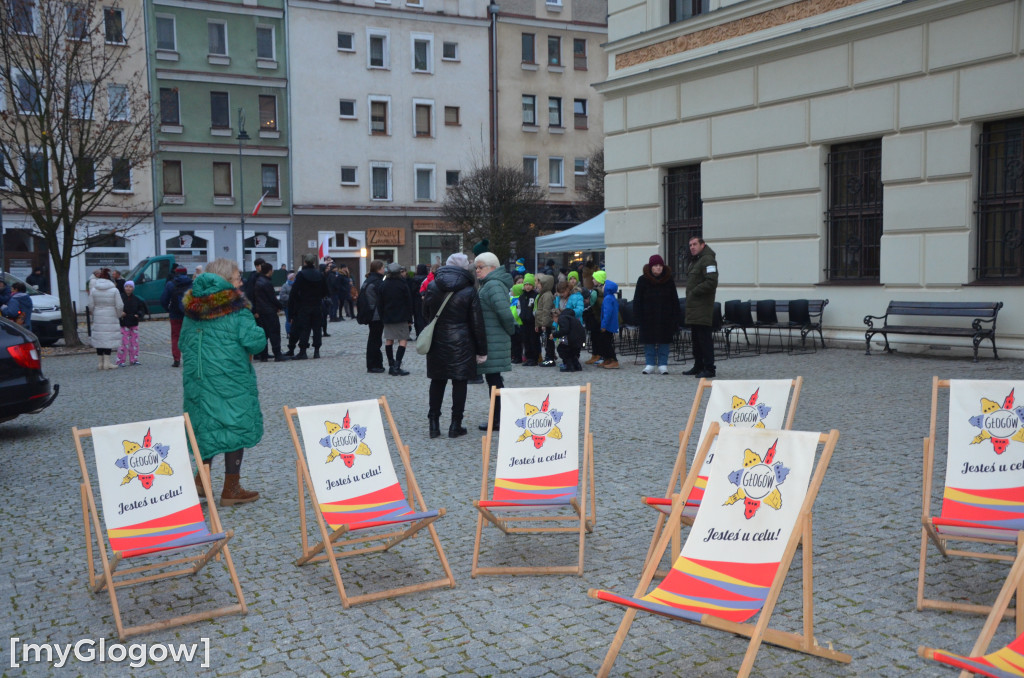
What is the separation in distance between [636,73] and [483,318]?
11873 mm

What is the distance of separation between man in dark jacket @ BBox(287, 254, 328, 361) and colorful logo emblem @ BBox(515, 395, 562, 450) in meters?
11.6

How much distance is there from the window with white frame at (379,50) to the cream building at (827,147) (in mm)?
27285

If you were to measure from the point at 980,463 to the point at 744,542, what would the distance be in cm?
168

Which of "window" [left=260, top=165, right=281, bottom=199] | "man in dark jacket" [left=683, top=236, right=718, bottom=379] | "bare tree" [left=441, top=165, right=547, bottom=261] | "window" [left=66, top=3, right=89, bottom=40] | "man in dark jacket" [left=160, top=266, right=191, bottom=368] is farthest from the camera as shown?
"window" [left=260, top=165, right=281, bottom=199]

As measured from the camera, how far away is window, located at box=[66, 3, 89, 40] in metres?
20.6

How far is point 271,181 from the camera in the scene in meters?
44.4

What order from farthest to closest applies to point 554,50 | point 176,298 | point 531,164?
1. point 554,50
2. point 531,164
3. point 176,298

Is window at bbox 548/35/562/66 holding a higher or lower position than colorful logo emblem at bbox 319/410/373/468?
higher

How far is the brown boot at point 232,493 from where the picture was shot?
6887 millimetres

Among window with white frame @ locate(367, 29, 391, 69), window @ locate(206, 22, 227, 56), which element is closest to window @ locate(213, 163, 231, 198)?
window @ locate(206, 22, 227, 56)

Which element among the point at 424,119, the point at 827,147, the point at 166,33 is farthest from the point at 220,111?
the point at 827,147

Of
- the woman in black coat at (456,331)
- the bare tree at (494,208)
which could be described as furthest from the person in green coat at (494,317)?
the bare tree at (494,208)

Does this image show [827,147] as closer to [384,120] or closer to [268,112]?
[384,120]

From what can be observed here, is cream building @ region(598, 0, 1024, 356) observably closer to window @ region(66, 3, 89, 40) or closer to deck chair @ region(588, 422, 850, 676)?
window @ region(66, 3, 89, 40)
